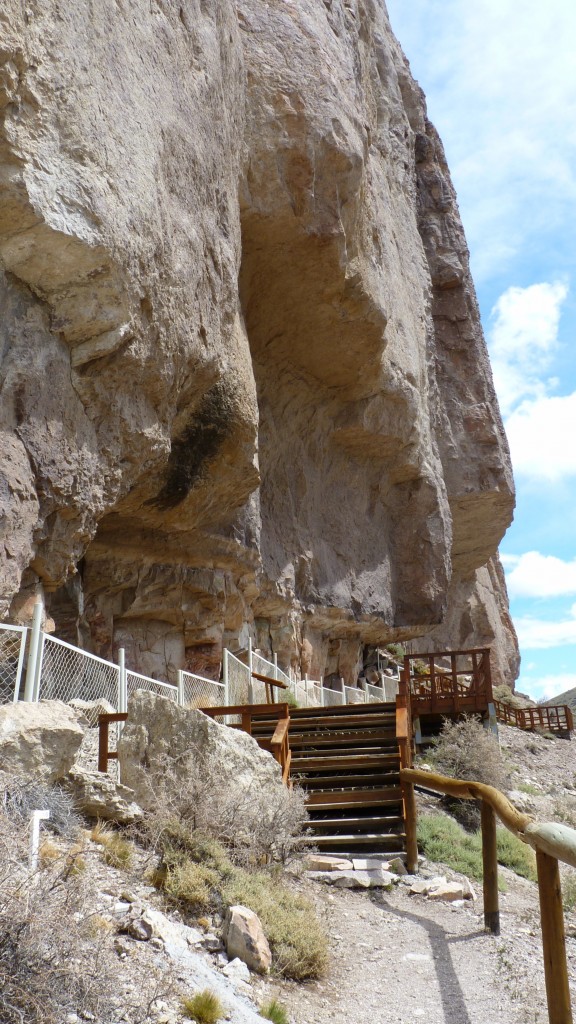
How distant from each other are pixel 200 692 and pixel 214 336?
503 centimetres

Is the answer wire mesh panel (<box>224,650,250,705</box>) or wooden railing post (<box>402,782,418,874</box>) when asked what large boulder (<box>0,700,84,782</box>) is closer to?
wooden railing post (<box>402,782,418,874</box>)

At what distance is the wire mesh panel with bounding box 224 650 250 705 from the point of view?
1261cm

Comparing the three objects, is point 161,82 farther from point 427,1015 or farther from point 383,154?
point 383,154

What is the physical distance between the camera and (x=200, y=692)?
11.4 m

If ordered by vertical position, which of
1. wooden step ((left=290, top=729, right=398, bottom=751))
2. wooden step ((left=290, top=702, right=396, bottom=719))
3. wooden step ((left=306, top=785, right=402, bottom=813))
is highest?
wooden step ((left=290, top=702, right=396, bottom=719))

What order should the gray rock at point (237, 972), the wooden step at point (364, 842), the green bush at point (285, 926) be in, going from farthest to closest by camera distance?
the wooden step at point (364, 842) → the green bush at point (285, 926) → the gray rock at point (237, 972)

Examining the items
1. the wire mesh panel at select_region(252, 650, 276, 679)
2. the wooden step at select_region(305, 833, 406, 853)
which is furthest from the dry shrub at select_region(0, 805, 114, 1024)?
the wire mesh panel at select_region(252, 650, 276, 679)

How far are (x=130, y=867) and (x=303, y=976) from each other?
123 cm

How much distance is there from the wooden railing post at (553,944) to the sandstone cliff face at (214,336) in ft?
18.6

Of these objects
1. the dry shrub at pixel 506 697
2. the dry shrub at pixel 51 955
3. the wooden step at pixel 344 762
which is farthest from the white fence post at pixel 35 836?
the dry shrub at pixel 506 697

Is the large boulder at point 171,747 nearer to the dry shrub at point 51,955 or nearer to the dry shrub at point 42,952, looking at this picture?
the dry shrub at point 51,955

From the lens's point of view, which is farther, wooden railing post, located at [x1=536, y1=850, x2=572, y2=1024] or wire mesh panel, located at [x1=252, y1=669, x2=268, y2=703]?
wire mesh panel, located at [x1=252, y1=669, x2=268, y2=703]

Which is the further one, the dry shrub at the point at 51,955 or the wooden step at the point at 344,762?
the wooden step at the point at 344,762

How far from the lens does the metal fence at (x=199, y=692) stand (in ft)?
34.0
